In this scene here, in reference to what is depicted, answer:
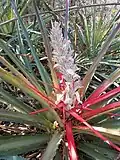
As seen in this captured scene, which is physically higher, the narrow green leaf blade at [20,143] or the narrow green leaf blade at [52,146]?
the narrow green leaf blade at [20,143]

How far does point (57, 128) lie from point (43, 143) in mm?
53

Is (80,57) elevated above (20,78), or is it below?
above

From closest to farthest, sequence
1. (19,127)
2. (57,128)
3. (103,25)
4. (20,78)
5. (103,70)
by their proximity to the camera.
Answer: (20,78), (57,128), (19,127), (103,70), (103,25)

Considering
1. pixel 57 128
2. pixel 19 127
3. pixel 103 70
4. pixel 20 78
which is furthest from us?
pixel 103 70

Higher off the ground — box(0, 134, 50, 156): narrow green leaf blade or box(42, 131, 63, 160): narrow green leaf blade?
box(0, 134, 50, 156): narrow green leaf blade

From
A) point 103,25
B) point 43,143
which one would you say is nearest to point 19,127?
point 43,143

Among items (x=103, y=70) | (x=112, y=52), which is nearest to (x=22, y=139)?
(x=103, y=70)

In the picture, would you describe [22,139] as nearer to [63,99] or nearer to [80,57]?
[63,99]

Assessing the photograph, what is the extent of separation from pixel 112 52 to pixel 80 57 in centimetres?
16

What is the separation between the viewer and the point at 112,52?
A: 1472mm

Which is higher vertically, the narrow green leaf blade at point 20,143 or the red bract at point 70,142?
the narrow green leaf blade at point 20,143

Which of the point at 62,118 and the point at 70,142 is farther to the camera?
the point at 62,118

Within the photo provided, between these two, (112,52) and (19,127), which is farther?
(112,52)

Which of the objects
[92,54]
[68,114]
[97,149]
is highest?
[92,54]
